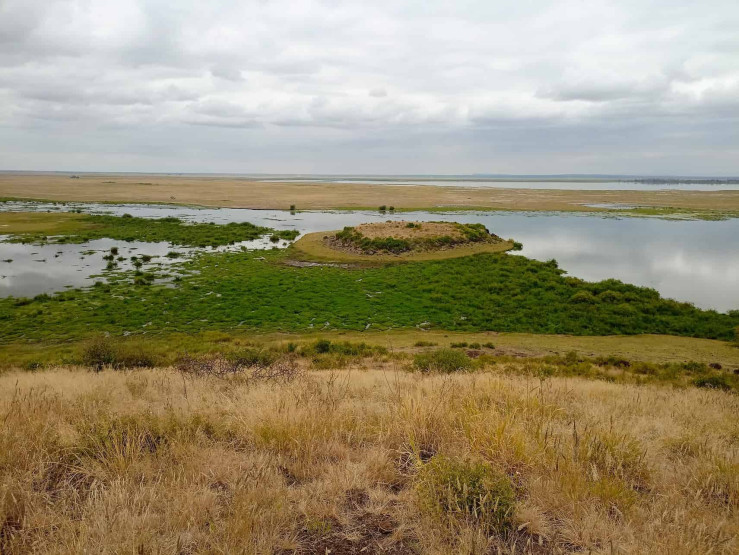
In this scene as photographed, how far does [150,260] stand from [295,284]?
1403 centimetres

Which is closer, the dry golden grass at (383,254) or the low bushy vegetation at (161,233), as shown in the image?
the dry golden grass at (383,254)

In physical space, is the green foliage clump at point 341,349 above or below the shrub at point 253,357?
below

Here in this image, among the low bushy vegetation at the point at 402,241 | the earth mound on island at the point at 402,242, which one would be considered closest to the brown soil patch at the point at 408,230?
the earth mound on island at the point at 402,242

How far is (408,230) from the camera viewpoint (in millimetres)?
37781

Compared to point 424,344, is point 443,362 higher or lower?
higher

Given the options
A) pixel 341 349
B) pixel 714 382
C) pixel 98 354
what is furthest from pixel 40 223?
pixel 714 382

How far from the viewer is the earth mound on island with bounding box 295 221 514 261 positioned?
34.2 metres

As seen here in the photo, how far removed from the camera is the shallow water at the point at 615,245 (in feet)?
91.2

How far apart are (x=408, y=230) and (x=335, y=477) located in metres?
34.7

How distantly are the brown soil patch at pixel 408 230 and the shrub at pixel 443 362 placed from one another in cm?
2288

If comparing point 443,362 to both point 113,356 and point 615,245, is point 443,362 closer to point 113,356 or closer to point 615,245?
point 113,356

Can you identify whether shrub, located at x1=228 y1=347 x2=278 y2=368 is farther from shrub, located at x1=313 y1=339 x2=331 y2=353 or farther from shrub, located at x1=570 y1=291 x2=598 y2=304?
shrub, located at x1=570 y1=291 x2=598 y2=304

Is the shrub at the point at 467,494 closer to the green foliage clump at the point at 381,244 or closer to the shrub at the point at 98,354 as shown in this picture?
the shrub at the point at 98,354

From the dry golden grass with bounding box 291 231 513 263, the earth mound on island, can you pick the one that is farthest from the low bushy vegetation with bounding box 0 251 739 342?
the earth mound on island
